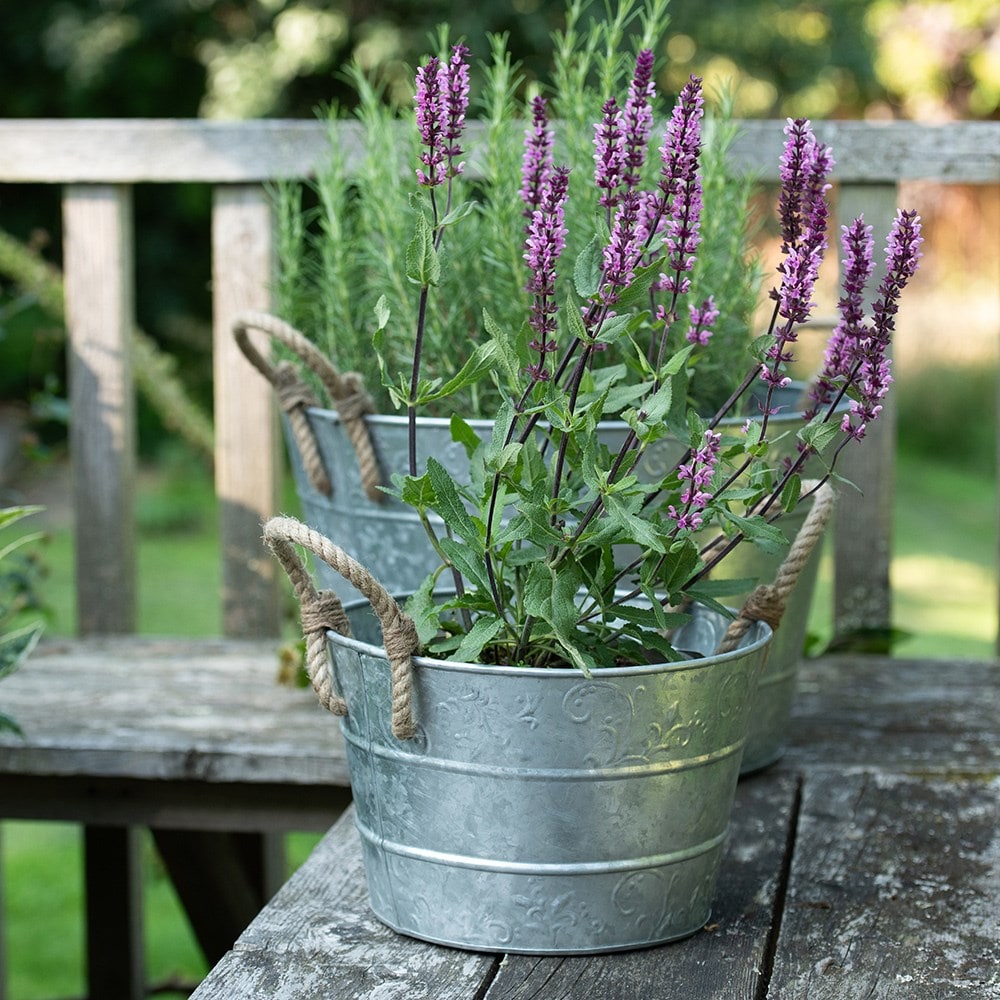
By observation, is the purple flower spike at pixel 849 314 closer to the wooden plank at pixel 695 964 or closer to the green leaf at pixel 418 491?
the green leaf at pixel 418 491

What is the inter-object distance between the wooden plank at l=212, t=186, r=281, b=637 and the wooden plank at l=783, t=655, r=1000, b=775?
2.99 feet

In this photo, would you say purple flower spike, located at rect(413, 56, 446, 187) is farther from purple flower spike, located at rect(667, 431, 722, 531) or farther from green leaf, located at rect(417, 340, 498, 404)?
purple flower spike, located at rect(667, 431, 722, 531)

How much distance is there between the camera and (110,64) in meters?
7.25

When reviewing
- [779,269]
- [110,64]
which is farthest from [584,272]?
[110,64]

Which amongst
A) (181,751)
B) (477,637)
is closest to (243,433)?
(181,751)

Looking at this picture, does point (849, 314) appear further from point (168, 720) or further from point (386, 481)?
point (168, 720)

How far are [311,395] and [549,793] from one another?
0.68 metres

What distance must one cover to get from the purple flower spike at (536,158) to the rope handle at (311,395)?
1.14 ft

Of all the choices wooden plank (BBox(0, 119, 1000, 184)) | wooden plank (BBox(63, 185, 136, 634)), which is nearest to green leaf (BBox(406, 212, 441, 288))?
wooden plank (BBox(0, 119, 1000, 184))

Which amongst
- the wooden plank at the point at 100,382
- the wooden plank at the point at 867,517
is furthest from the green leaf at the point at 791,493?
the wooden plank at the point at 100,382

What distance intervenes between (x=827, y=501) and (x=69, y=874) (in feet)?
10.8

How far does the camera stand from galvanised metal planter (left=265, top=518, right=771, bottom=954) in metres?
1.08

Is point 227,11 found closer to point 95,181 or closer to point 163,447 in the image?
point 163,447

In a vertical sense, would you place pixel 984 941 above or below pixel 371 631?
below
